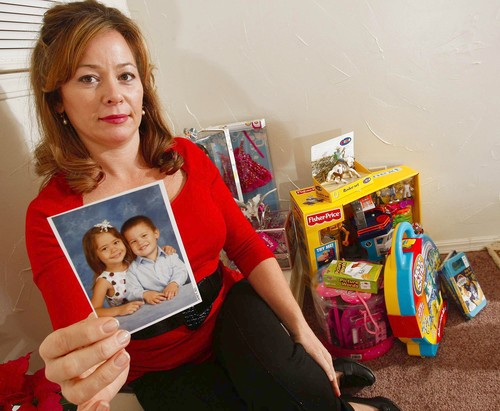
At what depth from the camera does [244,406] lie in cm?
75

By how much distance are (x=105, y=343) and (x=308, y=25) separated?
44.1 inches

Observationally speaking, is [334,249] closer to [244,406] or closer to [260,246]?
[260,246]

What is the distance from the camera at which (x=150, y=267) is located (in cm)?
61

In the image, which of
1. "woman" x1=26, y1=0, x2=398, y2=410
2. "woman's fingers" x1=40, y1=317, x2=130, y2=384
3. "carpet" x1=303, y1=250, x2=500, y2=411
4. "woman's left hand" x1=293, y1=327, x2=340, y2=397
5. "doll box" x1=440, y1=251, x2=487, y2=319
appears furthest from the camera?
"doll box" x1=440, y1=251, x2=487, y2=319

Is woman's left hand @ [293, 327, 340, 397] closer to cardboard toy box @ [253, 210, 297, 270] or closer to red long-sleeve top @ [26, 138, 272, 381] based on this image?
red long-sleeve top @ [26, 138, 272, 381]

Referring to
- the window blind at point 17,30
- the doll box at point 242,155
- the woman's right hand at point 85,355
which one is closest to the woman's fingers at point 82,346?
the woman's right hand at point 85,355

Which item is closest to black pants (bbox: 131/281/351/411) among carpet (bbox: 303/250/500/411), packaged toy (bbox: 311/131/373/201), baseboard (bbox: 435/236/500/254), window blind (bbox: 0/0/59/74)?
carpet (bbox: 303/250/500/411)

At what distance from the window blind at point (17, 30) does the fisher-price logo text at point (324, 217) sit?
2.89ft

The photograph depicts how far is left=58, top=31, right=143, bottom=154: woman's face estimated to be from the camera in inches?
27.5

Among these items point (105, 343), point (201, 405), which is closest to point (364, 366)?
point (201, 405)

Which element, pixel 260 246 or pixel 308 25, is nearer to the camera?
pixel 260 246

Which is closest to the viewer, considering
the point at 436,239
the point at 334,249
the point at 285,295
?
the point at 285,295

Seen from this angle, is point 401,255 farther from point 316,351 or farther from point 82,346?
point 82,346

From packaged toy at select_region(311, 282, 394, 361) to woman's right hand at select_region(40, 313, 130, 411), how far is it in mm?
748
